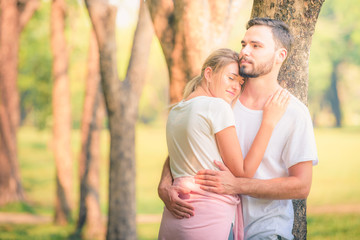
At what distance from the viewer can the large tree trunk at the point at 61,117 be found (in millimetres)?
14312

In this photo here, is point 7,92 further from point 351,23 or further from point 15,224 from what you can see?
point 351,23

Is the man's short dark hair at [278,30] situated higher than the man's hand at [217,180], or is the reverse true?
the man's short dark hair at [278,30]

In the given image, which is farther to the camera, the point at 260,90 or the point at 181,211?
the point at 260,90

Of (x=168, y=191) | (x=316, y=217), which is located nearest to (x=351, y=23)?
(x=316, y=217)

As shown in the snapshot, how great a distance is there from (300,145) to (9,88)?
530 inches

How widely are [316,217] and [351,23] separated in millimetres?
16676

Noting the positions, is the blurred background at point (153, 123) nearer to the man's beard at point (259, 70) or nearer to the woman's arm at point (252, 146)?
the man's beard at point (259, 70)

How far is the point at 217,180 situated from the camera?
2891 millimetres

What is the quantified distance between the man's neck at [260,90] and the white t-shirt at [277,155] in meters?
0.06

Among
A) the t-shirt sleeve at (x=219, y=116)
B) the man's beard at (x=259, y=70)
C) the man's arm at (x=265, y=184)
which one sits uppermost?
the man's beard at (x=259, y=70)

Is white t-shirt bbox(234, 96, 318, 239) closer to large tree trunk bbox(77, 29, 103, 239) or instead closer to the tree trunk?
large tree trunk bbox(77, 29, 103, 239)

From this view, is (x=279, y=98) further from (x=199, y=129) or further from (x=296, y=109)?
(x=199, y=129)

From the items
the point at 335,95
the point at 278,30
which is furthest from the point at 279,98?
the point at 335,95

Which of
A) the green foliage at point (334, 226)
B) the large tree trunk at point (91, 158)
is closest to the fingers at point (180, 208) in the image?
the large tree trunk at point (91, 158)
